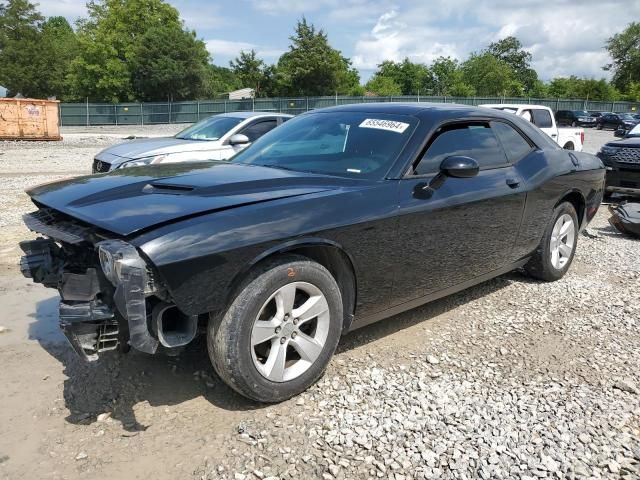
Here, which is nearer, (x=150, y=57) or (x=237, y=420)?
(x=237, y=420)

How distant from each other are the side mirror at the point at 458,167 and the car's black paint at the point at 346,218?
0.36 ft

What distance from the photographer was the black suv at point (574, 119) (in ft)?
122

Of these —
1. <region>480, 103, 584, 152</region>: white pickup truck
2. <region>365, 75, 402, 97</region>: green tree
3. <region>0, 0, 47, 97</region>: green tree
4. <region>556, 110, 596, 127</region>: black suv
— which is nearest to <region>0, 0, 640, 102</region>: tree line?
<region>0, 0, 47, 97</region>: green tree

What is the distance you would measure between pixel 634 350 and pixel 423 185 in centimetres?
191

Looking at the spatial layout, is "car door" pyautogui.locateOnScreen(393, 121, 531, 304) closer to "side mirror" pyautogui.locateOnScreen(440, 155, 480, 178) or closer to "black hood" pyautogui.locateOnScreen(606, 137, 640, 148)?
"side mirror" pyautogui.locateOnScreen(440, 155, 480, 178)

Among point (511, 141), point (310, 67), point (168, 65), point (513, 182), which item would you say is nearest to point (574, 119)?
point (310, 67)

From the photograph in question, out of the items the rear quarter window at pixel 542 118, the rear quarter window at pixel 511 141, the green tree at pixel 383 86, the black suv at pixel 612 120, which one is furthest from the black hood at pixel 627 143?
the green tree at pixel 383 86

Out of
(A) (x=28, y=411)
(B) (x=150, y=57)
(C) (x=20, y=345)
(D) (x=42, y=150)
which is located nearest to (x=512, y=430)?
(A) (x=28, y=411)

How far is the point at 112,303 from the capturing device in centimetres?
265

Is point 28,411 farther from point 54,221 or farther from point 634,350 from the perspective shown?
point 634,350

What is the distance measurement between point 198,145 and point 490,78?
7198 centimetres

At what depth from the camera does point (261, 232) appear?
107 inches

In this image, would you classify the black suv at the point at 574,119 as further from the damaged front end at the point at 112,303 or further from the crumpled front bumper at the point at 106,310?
the crumpled front bumper at the point at 106,310

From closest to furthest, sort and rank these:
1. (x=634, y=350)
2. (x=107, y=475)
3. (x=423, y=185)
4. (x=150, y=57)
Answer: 1. (x=107, y=475)
2. (x=423, y=185)
3. (x=634, y=350)
4. (x=150, y=57)
